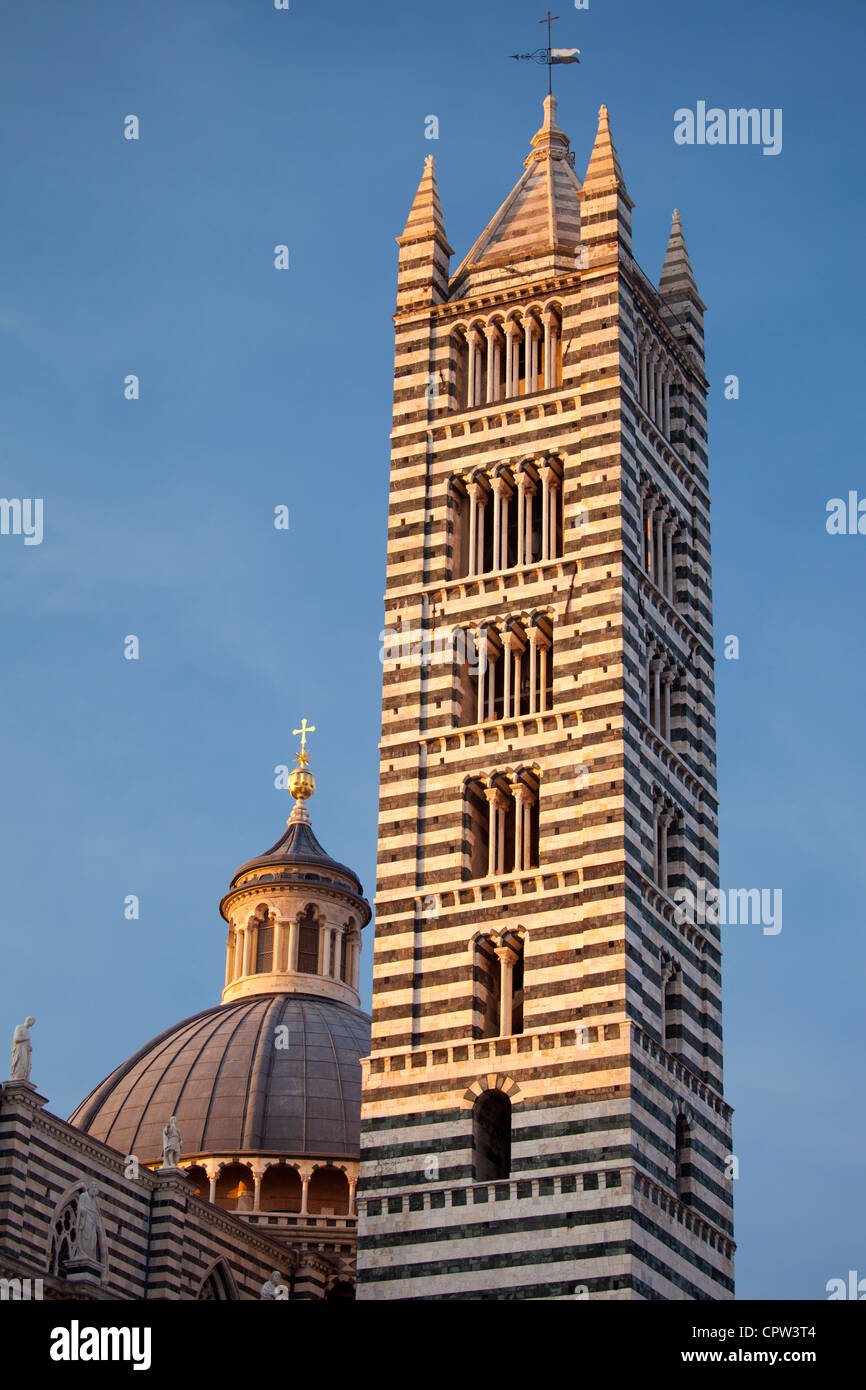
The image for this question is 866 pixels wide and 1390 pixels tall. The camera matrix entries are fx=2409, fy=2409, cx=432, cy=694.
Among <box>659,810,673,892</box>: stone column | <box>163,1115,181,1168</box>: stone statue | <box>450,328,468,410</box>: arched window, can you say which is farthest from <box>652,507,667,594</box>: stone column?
<box>163,1115,181,1168</box>: stone statue

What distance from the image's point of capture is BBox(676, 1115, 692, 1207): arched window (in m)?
38.4

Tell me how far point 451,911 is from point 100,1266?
9372 millimetres

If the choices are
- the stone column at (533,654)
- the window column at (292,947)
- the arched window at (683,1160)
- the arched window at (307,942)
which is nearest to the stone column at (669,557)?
the stone column at (533,654)

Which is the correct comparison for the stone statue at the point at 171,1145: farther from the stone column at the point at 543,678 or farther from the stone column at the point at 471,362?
the stone column at the point at 471,362

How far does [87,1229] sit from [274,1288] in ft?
16.5

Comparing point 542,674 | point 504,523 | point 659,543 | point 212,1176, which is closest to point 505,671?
point 542,674

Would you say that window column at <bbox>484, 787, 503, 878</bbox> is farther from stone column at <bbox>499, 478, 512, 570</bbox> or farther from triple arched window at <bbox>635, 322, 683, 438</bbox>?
triple arched window at <bbox>635, 322, 683, 438</bbox>

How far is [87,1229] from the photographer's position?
42.4 metres

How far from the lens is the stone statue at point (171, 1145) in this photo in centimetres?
4654

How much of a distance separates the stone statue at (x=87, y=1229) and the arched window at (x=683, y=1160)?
10.6 meters

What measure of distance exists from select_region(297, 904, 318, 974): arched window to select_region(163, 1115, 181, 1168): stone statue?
38.9 ft

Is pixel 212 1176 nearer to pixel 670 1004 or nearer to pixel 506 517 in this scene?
pixel 670 1004
